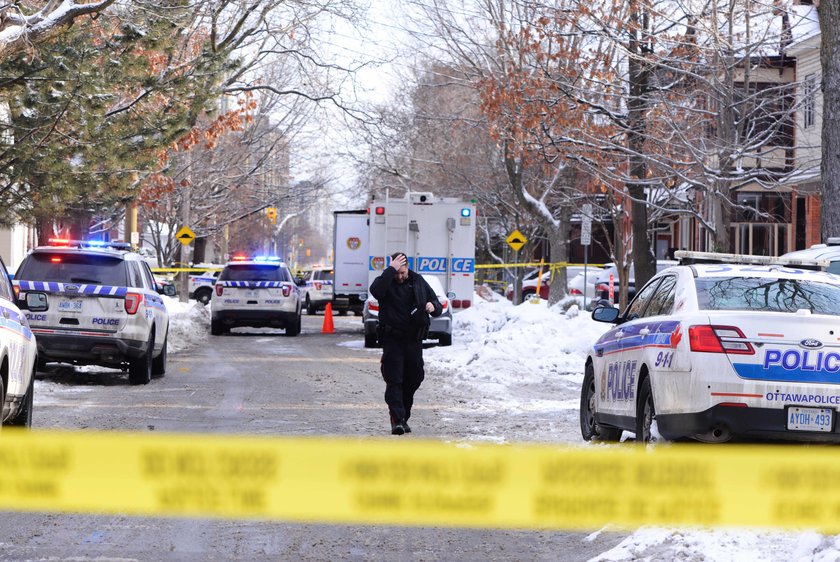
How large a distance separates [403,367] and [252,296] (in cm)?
1771

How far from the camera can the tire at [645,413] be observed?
9.47 meters

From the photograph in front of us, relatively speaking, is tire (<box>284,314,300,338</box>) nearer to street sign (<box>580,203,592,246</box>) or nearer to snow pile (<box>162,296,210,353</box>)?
snow pile (<box>162,296,210,353</box>)

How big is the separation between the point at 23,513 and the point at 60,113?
13040mm

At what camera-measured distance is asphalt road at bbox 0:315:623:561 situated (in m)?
7.09

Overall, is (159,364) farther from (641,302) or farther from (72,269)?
(641,302)

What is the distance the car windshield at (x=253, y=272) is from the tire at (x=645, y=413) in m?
21.1

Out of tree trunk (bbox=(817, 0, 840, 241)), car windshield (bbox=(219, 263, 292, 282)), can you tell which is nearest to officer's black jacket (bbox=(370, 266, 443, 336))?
tree trunk (bbox=(817, 0, 840, 241))

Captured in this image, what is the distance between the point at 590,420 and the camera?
38.7 ft

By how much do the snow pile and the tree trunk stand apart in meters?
11.8

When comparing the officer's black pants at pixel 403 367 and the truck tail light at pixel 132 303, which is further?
the truck tail light at pixel 132 303

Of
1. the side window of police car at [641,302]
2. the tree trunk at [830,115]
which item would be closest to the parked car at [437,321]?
the tree trunk at [830,115]

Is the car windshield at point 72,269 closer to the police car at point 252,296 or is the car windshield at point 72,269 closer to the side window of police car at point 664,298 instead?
the side window of police car at point 664,298

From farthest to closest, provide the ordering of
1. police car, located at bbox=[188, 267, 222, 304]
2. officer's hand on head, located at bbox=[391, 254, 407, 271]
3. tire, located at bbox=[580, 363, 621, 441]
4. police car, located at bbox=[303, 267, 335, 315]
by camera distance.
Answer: police car, located at bbox=[188, 267, 222, 304], police car, located at bbox=[303, 267, 335, 315], officer's hand on head, located at bbox=[391, 254, 407, 271], tire, located at bbox=[580, 363, 621, 441]

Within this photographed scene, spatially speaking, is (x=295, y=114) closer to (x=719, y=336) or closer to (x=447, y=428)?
(x=447, y=428)
